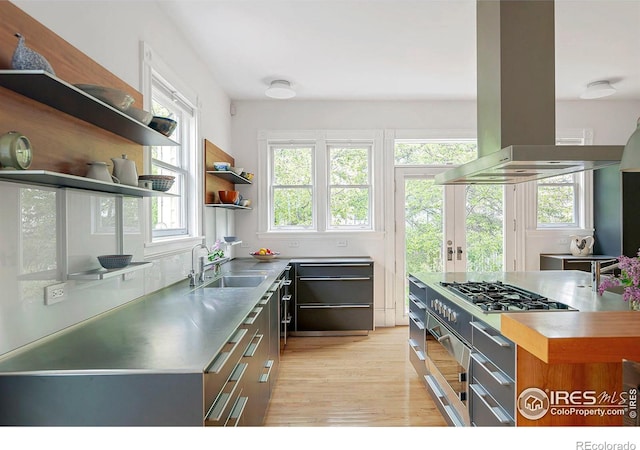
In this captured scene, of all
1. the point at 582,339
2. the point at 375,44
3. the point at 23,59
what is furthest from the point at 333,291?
the point at 23,59

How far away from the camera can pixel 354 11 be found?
114 inches

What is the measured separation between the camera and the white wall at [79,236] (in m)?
1.45

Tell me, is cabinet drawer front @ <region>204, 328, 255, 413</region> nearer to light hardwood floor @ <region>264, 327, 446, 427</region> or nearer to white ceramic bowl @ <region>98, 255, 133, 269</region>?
white ceramic bowl @ <region>98, 255, 133, 269</region>

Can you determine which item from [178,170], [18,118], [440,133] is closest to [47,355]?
[18,118]

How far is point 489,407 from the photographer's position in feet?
6.05

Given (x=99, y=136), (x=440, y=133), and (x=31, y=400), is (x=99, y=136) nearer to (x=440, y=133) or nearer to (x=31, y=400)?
(x=31, y=400)

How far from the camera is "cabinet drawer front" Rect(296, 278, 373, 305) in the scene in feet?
15.0

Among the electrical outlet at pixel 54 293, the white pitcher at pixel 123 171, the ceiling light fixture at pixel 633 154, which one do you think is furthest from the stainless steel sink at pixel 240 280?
the ceiling light fixture at pixel 633 154

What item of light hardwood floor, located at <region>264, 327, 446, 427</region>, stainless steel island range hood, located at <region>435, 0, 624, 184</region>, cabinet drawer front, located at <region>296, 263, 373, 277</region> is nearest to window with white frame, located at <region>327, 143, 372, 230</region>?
cabinet drawer front, located at <region>296, 263, 373, 277</region>

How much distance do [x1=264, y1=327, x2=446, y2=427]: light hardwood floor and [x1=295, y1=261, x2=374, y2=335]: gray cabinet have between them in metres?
0.18

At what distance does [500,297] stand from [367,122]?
3212 mm

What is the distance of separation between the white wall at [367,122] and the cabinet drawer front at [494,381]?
307 cm

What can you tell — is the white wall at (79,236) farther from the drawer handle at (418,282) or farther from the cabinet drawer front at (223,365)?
the drawer handle at (418,282)

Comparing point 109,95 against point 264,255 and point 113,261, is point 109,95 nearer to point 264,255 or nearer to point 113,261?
point 113,261
